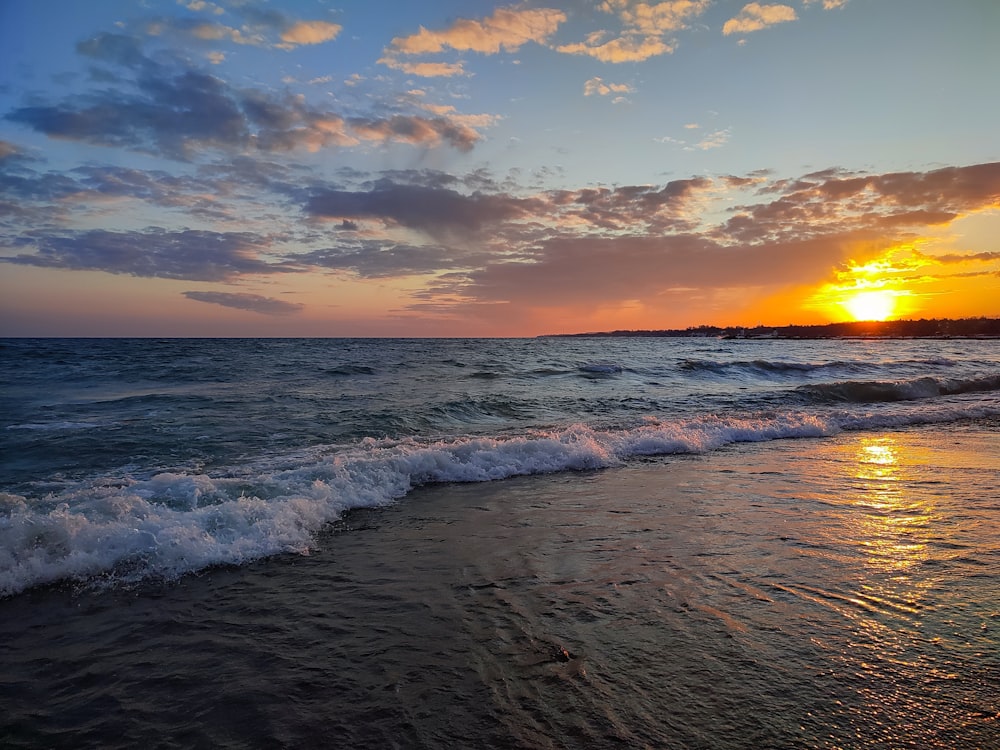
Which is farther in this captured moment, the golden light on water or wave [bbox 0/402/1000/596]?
wave [bbox 0/402/1000/596]

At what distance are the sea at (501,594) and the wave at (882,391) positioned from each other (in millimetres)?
9434

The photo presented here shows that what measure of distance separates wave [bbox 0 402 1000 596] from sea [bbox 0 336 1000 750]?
37 millimetres

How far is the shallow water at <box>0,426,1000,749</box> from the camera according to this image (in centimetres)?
286

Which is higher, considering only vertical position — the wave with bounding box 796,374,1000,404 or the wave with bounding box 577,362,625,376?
the wave with bounding box 577,362,625,376

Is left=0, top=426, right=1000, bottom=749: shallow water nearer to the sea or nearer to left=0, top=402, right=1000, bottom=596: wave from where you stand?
the sea

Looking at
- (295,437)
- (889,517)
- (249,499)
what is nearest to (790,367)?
(889,517)

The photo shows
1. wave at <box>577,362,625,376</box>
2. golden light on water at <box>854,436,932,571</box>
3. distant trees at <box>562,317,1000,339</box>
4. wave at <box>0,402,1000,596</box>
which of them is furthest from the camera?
distant trees at <box>562,317,1000,339</box>

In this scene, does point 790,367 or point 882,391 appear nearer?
point 882,391

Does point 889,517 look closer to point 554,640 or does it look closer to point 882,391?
point 554,640

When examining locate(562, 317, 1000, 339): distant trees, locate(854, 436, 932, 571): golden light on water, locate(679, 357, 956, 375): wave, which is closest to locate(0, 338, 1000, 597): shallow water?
locate(854, 436, 932, 571): golden light on water

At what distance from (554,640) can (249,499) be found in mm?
4872

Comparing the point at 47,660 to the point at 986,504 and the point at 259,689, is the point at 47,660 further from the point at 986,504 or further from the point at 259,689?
the point at 986,504

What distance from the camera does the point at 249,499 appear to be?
22.9 feet

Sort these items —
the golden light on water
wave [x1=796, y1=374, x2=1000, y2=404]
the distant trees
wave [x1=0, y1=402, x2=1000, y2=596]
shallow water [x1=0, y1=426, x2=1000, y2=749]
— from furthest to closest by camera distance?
the distant trees
wave [x1=796, y1=374, x2=1000, y2=404]
wave [x1=0, y1=402, x2=1000, y2=596]
the golden light on water
shallow water [x1=0, y1=426, x2=1000, y2=749]
